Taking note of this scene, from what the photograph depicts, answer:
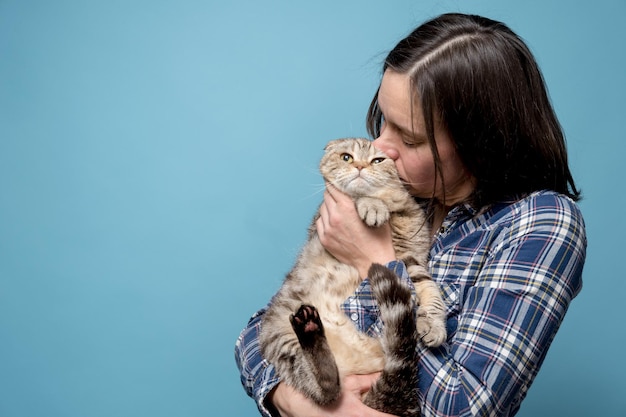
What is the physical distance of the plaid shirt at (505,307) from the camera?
1.02 metres

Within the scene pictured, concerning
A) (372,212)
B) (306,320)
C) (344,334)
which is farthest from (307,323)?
(372,212)

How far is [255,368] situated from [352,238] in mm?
408

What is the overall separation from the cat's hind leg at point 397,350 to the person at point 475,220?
0.03m

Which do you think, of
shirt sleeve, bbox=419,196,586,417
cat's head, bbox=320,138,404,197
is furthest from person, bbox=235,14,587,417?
cat's head, bbox=320,138,404,197

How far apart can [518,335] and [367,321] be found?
1.29 ft

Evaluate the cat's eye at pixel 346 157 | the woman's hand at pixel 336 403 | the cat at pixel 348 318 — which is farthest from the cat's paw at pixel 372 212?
the woman's hand at pixel 336 403

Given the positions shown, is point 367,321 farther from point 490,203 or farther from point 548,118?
point 548,118

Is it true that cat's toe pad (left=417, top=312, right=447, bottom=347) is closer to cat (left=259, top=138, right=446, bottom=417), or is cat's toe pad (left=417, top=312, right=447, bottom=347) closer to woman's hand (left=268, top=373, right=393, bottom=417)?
cat (left=259, top=138, right=446, bottom=417)

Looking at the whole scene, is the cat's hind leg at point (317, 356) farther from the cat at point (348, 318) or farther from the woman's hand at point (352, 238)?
the woman's hand at point (352, 238)

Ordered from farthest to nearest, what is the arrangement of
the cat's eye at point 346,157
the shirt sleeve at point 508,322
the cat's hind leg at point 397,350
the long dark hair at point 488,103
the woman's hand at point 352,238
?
the cat's eye at point 346,157 < the woman's hand at point 352,238 < the long dark hair at point 488,103 < the cat's hind leg at point 397,350 < the shirt sleeve at point 508,322

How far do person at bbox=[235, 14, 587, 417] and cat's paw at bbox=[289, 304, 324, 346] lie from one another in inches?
5.6

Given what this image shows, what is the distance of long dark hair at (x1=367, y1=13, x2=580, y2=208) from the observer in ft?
4.09

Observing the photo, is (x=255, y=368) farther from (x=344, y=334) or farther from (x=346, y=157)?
(x=346, y=157)

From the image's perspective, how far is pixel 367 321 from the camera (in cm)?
133
